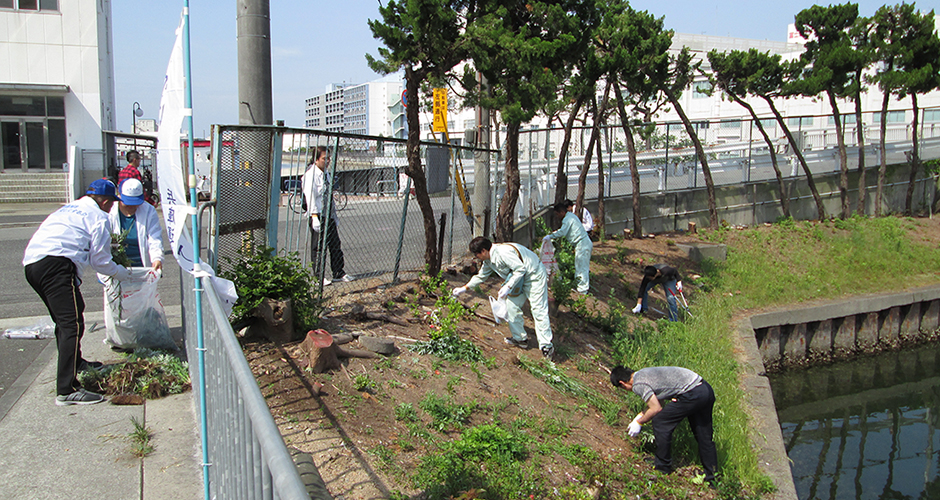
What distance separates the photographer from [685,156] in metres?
17.7

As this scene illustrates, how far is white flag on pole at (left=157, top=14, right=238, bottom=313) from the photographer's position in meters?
3.48

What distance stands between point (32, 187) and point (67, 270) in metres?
21.8

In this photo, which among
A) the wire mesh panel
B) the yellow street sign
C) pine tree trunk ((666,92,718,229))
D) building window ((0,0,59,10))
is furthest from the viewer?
building window ((0,0,59,10))

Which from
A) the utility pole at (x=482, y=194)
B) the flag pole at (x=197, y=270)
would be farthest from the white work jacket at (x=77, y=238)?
the utility pole at (x=482, y=194)

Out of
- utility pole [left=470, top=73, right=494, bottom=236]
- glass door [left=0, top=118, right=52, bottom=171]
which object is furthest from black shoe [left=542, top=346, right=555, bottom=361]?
glass door [left=0, top=118, right=52, bottom=171]

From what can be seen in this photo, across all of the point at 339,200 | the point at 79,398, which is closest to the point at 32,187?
the point at 339,200

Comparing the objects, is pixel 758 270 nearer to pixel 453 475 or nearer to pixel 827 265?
pixel 827 265

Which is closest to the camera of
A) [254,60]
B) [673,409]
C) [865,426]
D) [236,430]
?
→ [236,430]

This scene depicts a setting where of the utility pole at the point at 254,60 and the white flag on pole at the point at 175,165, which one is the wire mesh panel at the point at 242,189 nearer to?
the utility pole at the point at 254,60

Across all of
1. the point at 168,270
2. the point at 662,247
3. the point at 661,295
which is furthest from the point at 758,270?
the point at 168,270

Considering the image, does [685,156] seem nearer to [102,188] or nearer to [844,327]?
[844,327]

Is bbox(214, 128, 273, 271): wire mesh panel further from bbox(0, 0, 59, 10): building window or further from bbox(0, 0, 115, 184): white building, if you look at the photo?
bbox(0, 0, 59, 10): building window

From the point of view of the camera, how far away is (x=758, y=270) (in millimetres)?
14055

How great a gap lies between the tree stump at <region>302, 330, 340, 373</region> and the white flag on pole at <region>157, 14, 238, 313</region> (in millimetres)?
1530
